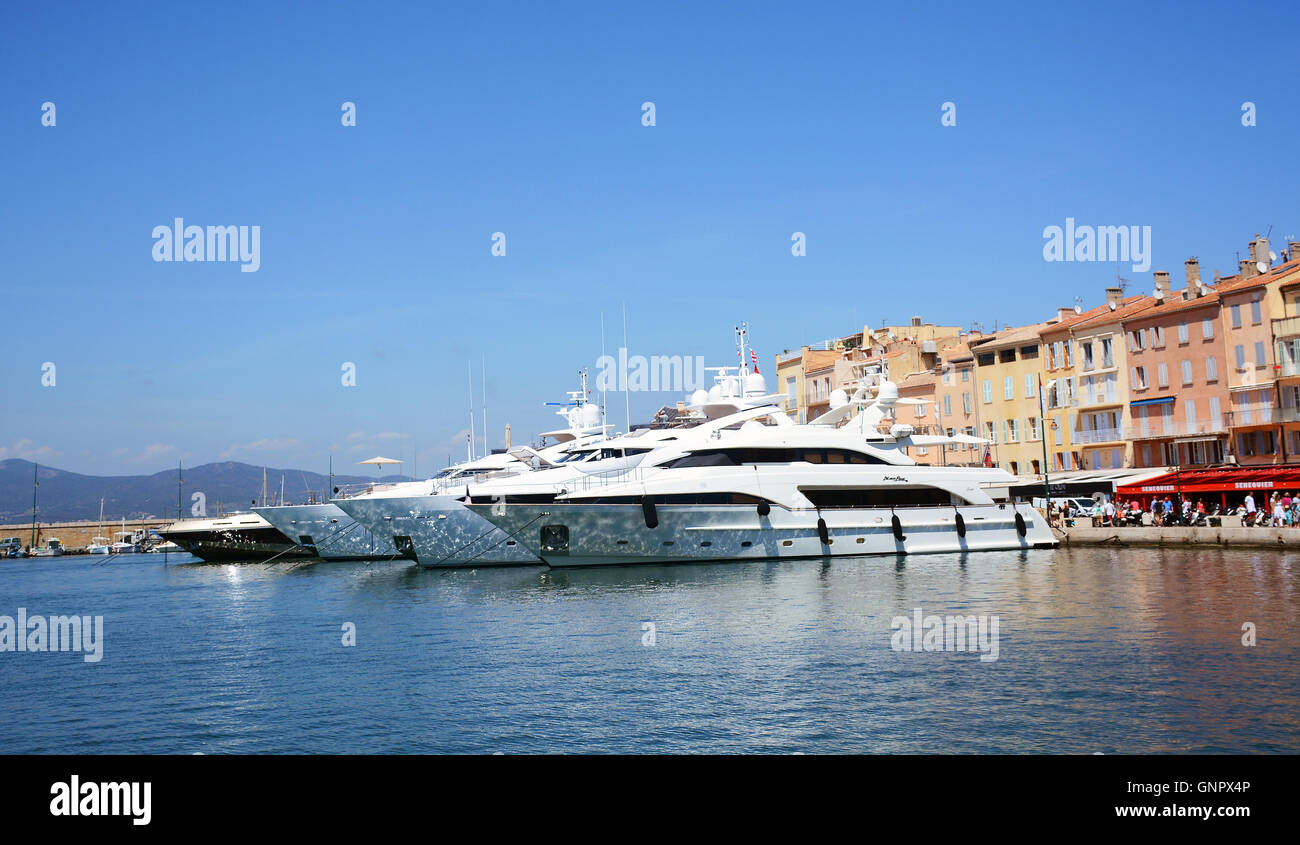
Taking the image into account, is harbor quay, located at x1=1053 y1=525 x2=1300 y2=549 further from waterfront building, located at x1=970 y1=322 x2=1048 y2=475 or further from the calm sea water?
waterfront building, located at x1=970 y1=322 x2=1048 y2=475

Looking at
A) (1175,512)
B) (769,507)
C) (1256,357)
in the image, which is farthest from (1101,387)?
(769,507)

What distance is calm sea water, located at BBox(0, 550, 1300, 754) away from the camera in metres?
13.3

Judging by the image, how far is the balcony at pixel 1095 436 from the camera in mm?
51750

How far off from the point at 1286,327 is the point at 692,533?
27459mm

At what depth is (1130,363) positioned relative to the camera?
171 ft

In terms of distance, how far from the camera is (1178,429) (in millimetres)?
48969

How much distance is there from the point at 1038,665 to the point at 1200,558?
882 inches

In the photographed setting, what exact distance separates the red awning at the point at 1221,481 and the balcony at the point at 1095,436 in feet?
13.9

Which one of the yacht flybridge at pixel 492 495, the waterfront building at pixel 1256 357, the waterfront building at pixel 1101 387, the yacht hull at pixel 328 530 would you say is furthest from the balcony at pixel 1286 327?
the yacht hull at pixel 328 530

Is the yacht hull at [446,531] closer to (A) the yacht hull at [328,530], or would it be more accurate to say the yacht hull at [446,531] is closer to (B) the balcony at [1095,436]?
(A) the yacht hull at [328,530]

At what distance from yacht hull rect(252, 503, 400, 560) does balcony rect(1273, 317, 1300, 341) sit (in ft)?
130

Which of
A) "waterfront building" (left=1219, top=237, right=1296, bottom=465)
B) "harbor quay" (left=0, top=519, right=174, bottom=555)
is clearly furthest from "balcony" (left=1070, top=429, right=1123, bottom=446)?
"harbor quay" (left=0, top=519, right=174, bottom=555)
